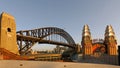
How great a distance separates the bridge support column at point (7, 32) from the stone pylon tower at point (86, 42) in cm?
2753

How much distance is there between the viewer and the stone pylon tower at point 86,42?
4975 centimetres

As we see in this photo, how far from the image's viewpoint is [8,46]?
25.8 m

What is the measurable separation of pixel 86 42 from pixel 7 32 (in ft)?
98.2

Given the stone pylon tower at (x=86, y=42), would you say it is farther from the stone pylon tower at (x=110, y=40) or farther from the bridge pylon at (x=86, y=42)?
the stone pylon tower at (x=110, y=40)

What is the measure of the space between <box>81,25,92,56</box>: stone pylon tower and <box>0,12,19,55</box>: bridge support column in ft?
90.3

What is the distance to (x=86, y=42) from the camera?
50.6 meters

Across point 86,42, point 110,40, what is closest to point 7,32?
point 86,42

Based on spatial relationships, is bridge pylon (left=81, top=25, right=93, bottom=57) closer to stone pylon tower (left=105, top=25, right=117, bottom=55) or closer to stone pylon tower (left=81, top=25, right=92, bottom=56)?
stone pylon tower (left=81, top=25, right=92, bottom=56)

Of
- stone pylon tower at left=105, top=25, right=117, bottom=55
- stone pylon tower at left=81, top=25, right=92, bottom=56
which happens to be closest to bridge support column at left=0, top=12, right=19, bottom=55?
stone pylon tower at left=81, top=25, right=92, bottom=56

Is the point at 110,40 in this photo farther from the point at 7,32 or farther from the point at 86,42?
the point at 7,32

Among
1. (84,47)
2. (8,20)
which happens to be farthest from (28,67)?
(84,47)

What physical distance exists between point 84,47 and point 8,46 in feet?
97.3

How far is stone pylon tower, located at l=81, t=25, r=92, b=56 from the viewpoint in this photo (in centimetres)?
4975

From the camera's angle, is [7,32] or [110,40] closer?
[7,32]
